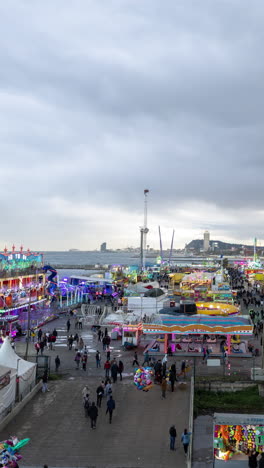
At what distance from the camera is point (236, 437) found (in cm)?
1077

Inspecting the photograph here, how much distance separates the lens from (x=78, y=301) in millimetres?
45312

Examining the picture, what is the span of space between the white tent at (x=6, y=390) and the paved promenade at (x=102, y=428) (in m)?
0.50

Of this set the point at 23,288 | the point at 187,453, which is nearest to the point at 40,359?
the point at 187,453

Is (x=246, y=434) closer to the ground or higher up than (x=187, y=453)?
higher up

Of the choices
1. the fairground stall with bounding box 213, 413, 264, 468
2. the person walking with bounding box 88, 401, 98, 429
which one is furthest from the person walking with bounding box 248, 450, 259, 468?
the person walking with bounding box 88, 401, 98, 429

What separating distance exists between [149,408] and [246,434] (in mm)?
4820

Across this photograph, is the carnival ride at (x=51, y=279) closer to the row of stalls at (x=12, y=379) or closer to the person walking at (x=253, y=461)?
the row of stalls at (x=12, y=379)

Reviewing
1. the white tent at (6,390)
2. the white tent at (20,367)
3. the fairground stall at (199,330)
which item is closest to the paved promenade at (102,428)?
the white tent at (6,390)

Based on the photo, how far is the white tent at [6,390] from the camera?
44.7ft

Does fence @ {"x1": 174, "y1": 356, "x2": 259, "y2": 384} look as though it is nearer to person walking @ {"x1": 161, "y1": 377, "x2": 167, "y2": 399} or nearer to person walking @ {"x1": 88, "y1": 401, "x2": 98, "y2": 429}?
person walking @ {"x1": 161, "y1": 377, "x2": 167, "y2": 399}

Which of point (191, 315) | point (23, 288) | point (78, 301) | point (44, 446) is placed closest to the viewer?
point (44, 446)

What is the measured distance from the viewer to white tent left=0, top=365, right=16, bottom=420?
13.6 meters

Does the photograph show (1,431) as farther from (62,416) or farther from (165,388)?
(165,388)

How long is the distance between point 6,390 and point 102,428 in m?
3.45
